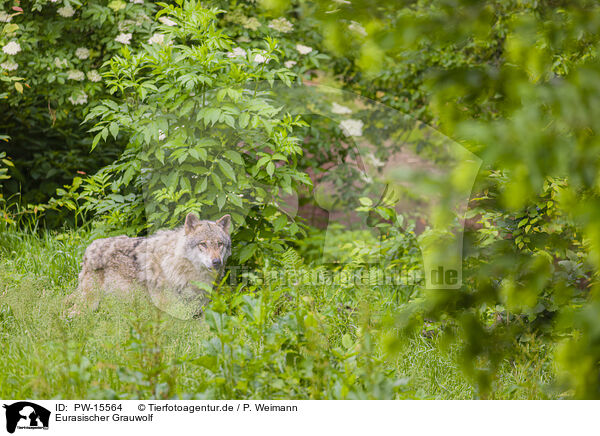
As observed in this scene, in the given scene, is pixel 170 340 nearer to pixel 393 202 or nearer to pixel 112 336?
pixel 112 336

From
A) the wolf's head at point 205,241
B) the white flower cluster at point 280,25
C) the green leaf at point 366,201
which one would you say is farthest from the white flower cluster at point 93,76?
the green leaf at point 366,201

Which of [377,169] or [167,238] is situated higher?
[377,169]

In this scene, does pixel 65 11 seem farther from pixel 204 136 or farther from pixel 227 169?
pixel 227 169

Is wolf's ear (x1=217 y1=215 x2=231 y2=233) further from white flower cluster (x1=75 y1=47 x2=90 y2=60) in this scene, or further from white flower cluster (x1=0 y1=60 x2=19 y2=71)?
white flower cluster (x1=0 y1=60 x2=19 y2=71)

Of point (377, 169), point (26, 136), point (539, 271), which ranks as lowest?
point (539, 271)

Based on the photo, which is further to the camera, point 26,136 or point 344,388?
point 26,136

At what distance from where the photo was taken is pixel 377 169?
4.61 metres

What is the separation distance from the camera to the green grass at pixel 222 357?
2.28 m

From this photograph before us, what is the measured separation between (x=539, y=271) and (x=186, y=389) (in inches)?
75.3

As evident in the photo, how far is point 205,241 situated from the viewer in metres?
3.35

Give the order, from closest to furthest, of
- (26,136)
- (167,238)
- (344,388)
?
(344,388) → (167,238) → (26,136)

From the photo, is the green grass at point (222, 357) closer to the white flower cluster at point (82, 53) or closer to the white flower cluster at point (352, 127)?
the white flower cluster at point (352, 127)

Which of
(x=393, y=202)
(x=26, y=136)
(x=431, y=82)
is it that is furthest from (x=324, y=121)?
(x=431, y=82)
